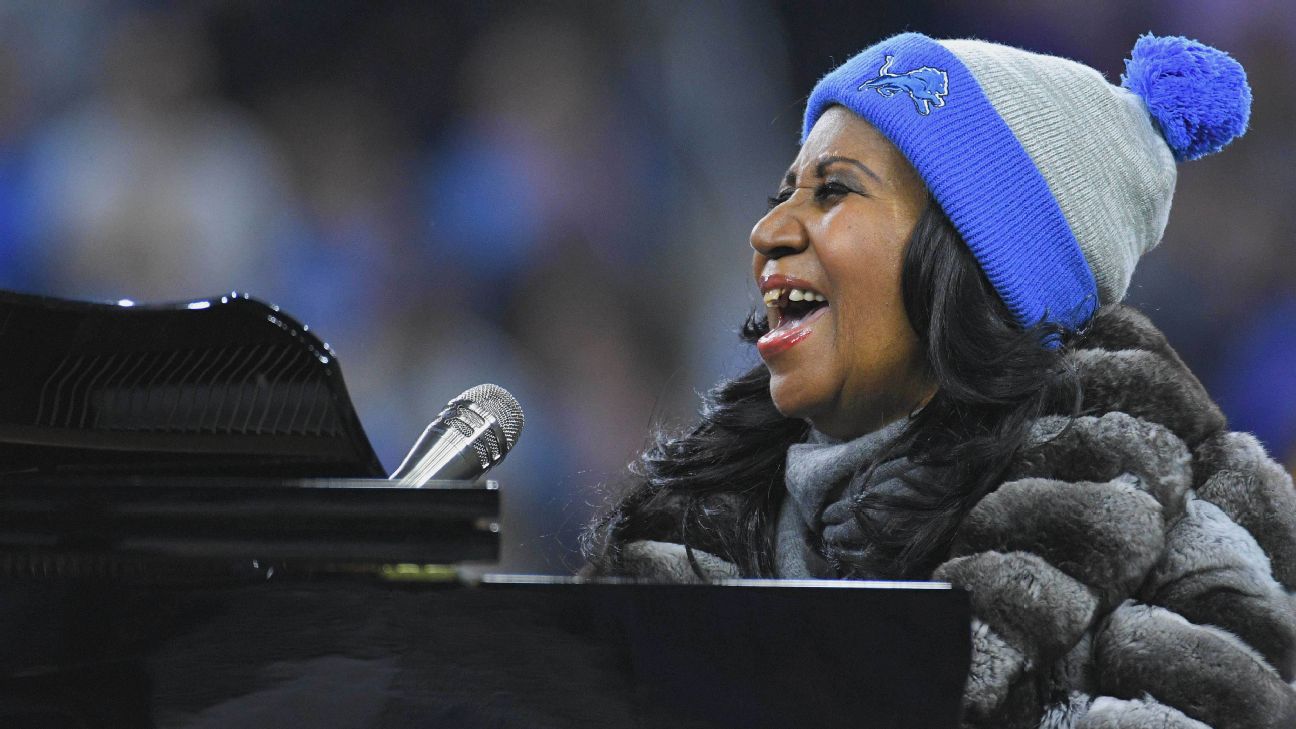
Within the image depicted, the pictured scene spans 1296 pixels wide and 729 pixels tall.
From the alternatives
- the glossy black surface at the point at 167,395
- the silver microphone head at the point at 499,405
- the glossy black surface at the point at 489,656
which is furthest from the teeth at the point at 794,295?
the glossy black surface at the point at 489,656

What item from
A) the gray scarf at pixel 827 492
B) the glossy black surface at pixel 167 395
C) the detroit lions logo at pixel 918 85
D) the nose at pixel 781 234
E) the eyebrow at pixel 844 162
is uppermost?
the detroit lions logo at pixel 918 85

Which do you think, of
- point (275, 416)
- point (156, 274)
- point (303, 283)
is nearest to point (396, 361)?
point (303, 283)

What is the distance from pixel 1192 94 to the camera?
1787 millimetres

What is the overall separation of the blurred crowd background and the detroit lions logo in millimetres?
1284

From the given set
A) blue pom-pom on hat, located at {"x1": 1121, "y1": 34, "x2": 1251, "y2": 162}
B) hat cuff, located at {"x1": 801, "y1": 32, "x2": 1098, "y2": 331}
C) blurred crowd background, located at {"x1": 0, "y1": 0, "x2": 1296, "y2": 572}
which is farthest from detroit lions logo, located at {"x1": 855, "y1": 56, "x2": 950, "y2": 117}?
blurred crowd background, located at {"x1": 0, "y1": 0, "x2": 1296, "y2": 572}

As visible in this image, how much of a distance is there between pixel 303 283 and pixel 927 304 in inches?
77.9

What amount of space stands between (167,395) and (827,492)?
0.95 m

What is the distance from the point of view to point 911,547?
1418 mm

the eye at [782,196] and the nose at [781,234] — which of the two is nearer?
the nose at [781,234]

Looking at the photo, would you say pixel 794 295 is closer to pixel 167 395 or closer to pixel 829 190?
pixel 829 190

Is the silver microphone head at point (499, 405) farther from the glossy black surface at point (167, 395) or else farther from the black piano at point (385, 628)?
the black piano at point (385, 628)

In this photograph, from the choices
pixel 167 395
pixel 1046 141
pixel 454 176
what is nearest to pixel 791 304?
pixel 1046 141

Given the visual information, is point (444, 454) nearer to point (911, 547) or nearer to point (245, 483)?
point (245, 483)

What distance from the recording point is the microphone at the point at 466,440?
1173 mm
